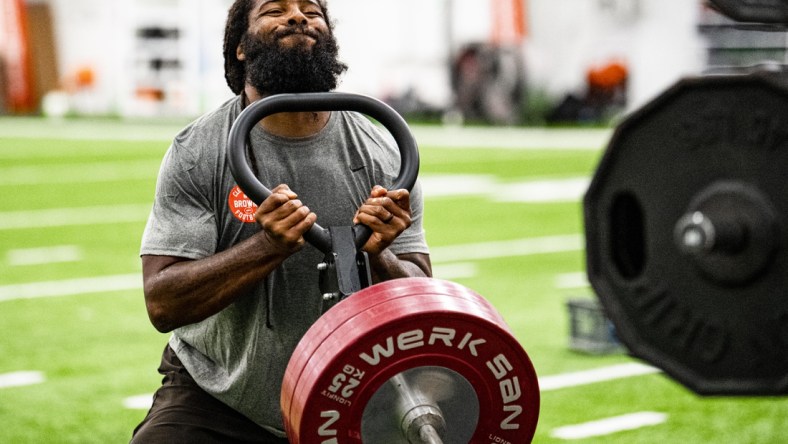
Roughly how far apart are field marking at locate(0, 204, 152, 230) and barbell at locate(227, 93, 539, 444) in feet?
28.8

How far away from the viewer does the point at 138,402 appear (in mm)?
5164

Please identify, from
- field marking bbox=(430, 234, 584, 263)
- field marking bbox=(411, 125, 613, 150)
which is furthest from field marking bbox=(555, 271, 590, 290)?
field marking bbox=(411, 125, 613, 150)

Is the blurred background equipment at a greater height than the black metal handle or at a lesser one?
lesser

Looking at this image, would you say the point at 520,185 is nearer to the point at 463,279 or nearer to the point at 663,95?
the point at 463,279

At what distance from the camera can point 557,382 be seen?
17.9 feet

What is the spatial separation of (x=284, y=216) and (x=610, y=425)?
2.76 m

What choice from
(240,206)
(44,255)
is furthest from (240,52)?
(44,255)

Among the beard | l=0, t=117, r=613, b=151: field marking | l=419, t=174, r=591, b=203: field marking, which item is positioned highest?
the beard

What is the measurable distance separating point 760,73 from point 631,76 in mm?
21961

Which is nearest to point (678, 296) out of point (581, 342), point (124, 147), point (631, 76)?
point (581, 342)

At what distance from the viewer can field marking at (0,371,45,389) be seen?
17.9ft

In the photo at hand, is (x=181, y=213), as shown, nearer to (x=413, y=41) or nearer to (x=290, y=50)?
(x=290, y=50)

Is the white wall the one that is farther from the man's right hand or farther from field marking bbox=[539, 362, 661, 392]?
the man's right hand

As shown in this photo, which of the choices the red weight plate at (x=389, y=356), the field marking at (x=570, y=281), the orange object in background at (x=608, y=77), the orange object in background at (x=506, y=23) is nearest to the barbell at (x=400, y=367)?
the red weight plate at (x=389, y=356)
